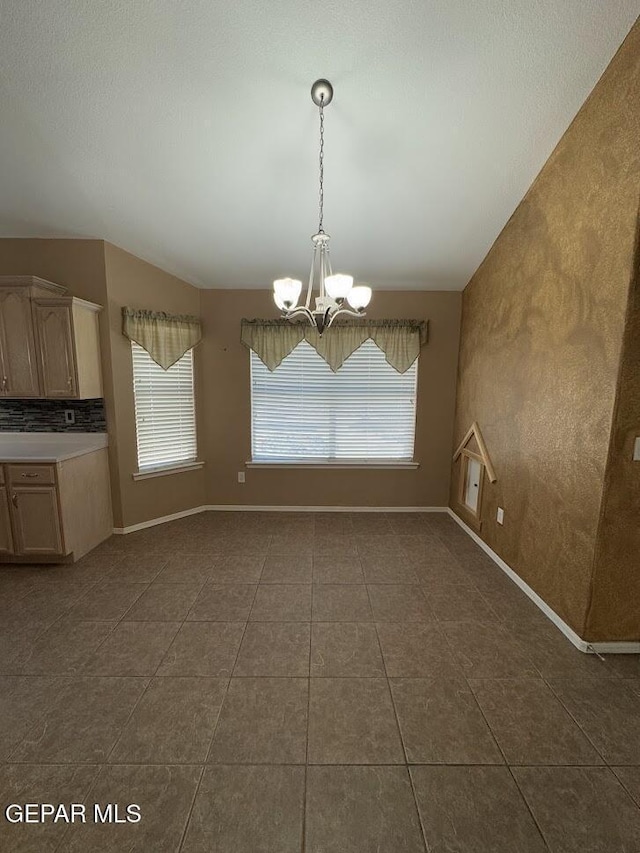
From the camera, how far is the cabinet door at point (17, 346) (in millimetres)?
2783

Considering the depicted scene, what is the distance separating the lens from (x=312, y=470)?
4047 mm

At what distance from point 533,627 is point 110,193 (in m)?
4.19

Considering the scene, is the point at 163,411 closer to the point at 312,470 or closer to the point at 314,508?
the point at 312,470

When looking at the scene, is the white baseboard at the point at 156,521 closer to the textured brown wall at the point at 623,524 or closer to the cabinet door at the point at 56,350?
the cabinet door at the point at 56,350

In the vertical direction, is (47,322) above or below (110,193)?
below

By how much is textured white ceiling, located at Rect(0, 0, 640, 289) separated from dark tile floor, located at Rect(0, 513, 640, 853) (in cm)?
288

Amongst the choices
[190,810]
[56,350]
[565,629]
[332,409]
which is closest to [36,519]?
[56,350]

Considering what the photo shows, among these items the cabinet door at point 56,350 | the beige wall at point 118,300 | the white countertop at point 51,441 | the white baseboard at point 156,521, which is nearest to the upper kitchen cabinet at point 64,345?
the cabinet door at point 56,350

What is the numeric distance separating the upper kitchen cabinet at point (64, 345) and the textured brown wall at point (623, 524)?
3717mm

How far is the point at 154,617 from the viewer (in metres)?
2.27

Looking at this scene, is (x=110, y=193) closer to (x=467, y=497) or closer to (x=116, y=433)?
(x=116, y=433)

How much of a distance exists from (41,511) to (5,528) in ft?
1.07

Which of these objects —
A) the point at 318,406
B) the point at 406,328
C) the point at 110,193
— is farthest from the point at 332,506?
the point at 110,193

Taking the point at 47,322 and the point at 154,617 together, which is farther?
the point at 47,322
